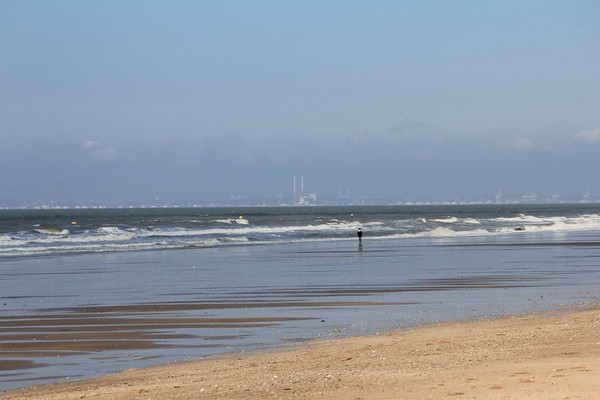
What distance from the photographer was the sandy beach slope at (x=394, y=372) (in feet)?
27.6

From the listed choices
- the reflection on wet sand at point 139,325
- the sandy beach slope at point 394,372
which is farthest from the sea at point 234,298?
the sandy beach slope at point 394,372

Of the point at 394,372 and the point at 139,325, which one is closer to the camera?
the point at 394,372

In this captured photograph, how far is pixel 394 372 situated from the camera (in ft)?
31.7

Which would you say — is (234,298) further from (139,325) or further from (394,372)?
(394,372)

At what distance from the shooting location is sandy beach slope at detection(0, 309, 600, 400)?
841 cm

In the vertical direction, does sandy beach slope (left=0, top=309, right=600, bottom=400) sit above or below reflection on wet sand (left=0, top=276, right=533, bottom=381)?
above

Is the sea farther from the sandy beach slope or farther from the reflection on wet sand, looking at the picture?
the sandy beach slope

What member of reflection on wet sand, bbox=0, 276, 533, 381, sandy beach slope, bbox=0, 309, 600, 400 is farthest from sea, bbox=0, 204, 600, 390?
sandy beach slope, bbox=0, 309, 600, 400

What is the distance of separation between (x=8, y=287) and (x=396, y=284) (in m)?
9.86

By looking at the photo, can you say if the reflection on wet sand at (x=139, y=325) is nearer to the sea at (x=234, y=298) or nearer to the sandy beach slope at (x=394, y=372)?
the sea at (x=234, y=298)

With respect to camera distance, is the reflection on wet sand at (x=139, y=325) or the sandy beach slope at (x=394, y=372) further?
the reflection on wet sand at (x=139, y=325)

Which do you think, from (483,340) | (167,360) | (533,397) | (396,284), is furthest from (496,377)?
(396,284)

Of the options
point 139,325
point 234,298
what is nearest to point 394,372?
point 139,325

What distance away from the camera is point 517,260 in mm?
33031
